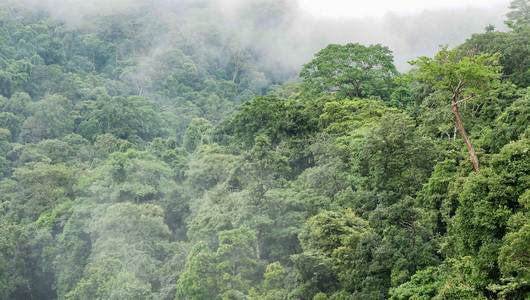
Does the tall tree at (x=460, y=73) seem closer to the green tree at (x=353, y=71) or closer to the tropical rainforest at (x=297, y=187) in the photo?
the tropical rainforest at (x=297, y=187)

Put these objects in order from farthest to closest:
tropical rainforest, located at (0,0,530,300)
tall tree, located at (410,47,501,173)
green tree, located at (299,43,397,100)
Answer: green tree, located at (299,43,397,100) → tall tree, located at (410,47,501,173) → tropical rainforest, located at (0,0,530,300)

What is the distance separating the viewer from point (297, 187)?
20.5m

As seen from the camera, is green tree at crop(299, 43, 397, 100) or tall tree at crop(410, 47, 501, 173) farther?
green tree at crop(299, 43, 397, 100)

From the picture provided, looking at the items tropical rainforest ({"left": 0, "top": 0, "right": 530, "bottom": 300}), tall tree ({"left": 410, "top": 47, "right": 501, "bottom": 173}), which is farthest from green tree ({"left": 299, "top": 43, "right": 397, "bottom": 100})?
tall tree ({"left": 410, "top": 47, "right": 501, "bottom": 173})

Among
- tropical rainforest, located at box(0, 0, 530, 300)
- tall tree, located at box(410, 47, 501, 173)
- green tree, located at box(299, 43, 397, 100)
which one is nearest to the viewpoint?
tropical rainforest, located at box(0, 0, 530, 300)

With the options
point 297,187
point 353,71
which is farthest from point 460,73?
point 353,71

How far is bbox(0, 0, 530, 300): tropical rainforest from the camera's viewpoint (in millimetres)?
11016

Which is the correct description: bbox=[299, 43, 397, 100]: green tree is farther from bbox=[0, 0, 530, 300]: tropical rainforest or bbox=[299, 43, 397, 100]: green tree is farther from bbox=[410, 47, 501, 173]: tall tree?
bbox=[410, 47, 501, 173]: tall tree

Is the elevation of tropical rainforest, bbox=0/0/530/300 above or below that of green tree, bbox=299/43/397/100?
below

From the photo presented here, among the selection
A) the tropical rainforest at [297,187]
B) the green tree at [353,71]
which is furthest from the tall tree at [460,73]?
the green tree at [353,71]

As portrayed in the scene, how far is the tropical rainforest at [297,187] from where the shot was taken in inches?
434

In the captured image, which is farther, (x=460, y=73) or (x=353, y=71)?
(x=353, y=71)

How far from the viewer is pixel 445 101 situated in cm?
1728

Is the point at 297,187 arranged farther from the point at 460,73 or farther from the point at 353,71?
the point at 353,71
